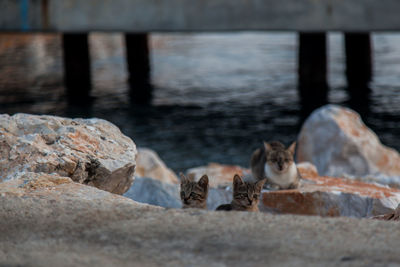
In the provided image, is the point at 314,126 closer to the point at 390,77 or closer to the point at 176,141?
the point at 176,141

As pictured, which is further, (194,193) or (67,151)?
(194,193)

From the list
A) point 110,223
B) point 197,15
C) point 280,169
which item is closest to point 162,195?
point 280,169

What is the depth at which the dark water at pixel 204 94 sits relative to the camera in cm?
1080

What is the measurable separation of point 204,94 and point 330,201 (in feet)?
29.4

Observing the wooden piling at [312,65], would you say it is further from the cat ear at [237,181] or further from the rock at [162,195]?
the cat ear at [237,181]

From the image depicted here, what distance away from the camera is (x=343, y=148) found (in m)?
8.14

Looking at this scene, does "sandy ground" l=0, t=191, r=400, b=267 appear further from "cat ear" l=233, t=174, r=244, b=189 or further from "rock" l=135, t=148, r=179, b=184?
"rock" l=135, t=148, r=179, b=184

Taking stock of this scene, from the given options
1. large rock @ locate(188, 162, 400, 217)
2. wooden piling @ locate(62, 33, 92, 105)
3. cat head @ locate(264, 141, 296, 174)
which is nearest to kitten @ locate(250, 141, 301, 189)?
cat head @ locate(264, 141, 296, 174)

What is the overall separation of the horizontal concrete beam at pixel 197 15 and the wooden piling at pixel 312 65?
13.6 ft

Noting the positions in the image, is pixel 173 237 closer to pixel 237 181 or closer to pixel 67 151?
pixel 67 151

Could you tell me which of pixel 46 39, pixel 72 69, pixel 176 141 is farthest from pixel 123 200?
pixel 46 39

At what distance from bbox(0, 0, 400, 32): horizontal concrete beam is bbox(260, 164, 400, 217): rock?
437cm

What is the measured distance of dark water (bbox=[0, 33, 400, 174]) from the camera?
10797 millimetres

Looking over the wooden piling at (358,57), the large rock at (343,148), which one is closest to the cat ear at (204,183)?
the large rock at (343,148)
